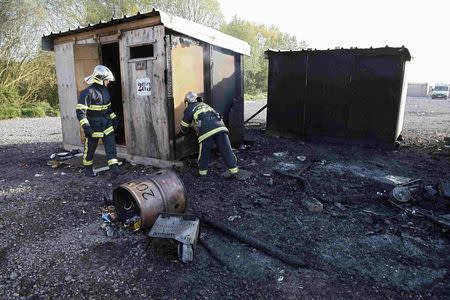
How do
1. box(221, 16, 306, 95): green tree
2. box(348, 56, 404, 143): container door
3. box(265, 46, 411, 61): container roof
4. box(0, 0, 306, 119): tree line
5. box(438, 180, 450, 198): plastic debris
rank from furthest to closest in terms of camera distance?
1. box(221, 16, 306, 95): green tree
2. box(0, 0, 306, 119): tree line
3. box(348, 56, 404, 143): container door
4. box(265, 46, 411, 61): container roof
5. box(438, 180, 450, 198): plastic debris

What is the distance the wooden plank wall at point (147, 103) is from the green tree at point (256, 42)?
26.0m

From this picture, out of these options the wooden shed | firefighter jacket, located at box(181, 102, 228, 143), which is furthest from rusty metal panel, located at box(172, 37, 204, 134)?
firefighter jacket, located at box(181, 102, 228, 143)

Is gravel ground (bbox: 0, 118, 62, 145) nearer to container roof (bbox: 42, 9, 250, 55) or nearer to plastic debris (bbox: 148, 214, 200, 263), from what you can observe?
container roof (bbox: 42, 9, 250, 55)

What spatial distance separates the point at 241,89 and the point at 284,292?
589 cm

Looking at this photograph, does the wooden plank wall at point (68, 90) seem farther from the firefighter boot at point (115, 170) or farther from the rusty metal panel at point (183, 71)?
the rusty metal panel at point (183, 71)

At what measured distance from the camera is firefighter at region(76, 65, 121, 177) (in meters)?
5.49

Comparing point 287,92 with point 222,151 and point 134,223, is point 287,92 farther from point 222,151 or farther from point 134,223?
point 134,223

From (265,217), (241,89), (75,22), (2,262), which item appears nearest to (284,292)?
(265,217)

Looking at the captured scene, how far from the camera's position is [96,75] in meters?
5.62

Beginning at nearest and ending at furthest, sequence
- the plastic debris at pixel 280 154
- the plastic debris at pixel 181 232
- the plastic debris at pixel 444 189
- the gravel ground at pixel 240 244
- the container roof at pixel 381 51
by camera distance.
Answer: the gravel ground at pixel 240 244 → the plastic debris at pixel 181 232 → the plastic debris at pixel 444 189 → the container roof at pixel 381 51 → the plastic debris at pixel 280 154

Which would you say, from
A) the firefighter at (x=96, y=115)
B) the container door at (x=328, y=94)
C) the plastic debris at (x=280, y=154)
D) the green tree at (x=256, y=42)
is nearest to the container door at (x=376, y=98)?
the container door at (x=328, y=94)

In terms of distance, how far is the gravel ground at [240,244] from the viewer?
2811 millimetres

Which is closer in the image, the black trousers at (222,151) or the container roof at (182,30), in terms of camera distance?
the container roof at (182,30)

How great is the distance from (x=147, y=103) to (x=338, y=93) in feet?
15.7
